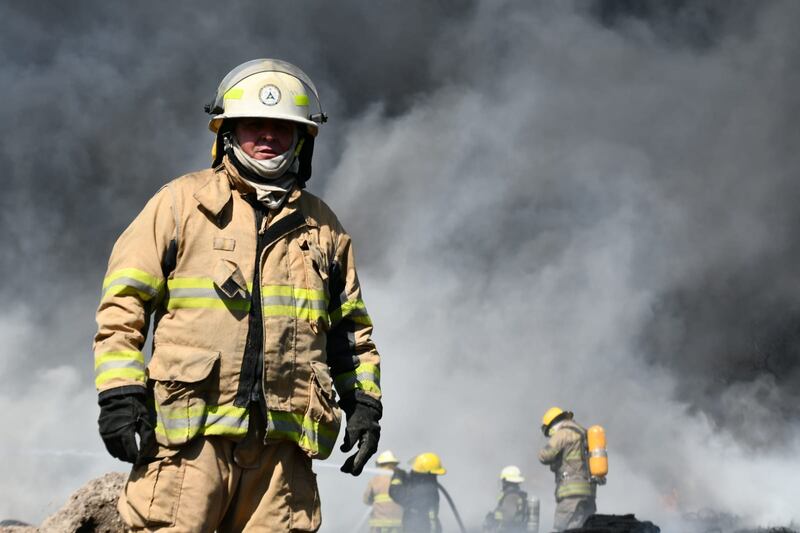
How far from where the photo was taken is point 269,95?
8.99 feet

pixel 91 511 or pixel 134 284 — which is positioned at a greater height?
pixel 134 284

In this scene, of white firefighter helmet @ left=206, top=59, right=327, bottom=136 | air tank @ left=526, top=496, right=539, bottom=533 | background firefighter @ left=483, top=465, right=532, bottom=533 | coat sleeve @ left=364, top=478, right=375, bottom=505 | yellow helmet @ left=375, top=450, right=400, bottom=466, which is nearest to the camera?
white firefighter helmet @ left=206, top=59, right=327, bottom=136

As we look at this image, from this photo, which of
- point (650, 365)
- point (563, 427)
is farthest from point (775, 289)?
point (563, 427)

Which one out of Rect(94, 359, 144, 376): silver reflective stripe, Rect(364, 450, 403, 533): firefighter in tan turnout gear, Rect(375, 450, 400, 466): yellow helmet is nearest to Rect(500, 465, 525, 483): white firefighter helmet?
Rect(375, 450, 400, 466): yellow helmet

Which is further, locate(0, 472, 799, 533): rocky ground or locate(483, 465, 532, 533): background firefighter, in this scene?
locate(483, 465, 532, 533): background firefighter

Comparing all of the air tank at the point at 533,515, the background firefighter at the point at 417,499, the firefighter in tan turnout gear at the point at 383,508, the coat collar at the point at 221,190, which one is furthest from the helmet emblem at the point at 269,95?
the air tank at the point at 533,515

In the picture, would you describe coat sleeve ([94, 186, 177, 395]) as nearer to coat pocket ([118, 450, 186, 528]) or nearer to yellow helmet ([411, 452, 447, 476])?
coat pocket ([118, 450, 186, 528])

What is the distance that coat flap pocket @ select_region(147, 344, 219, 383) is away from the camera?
94.3 inches

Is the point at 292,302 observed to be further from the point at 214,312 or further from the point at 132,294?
the point at 132,294

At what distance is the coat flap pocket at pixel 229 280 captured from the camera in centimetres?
250

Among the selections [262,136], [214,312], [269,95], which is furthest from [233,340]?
[269,95]

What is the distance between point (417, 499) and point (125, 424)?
926 cm

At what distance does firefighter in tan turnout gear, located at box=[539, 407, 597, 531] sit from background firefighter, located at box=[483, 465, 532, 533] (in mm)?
1488

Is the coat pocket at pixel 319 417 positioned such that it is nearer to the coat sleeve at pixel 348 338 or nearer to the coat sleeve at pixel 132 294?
the coat sleeve at pixel 348 338
